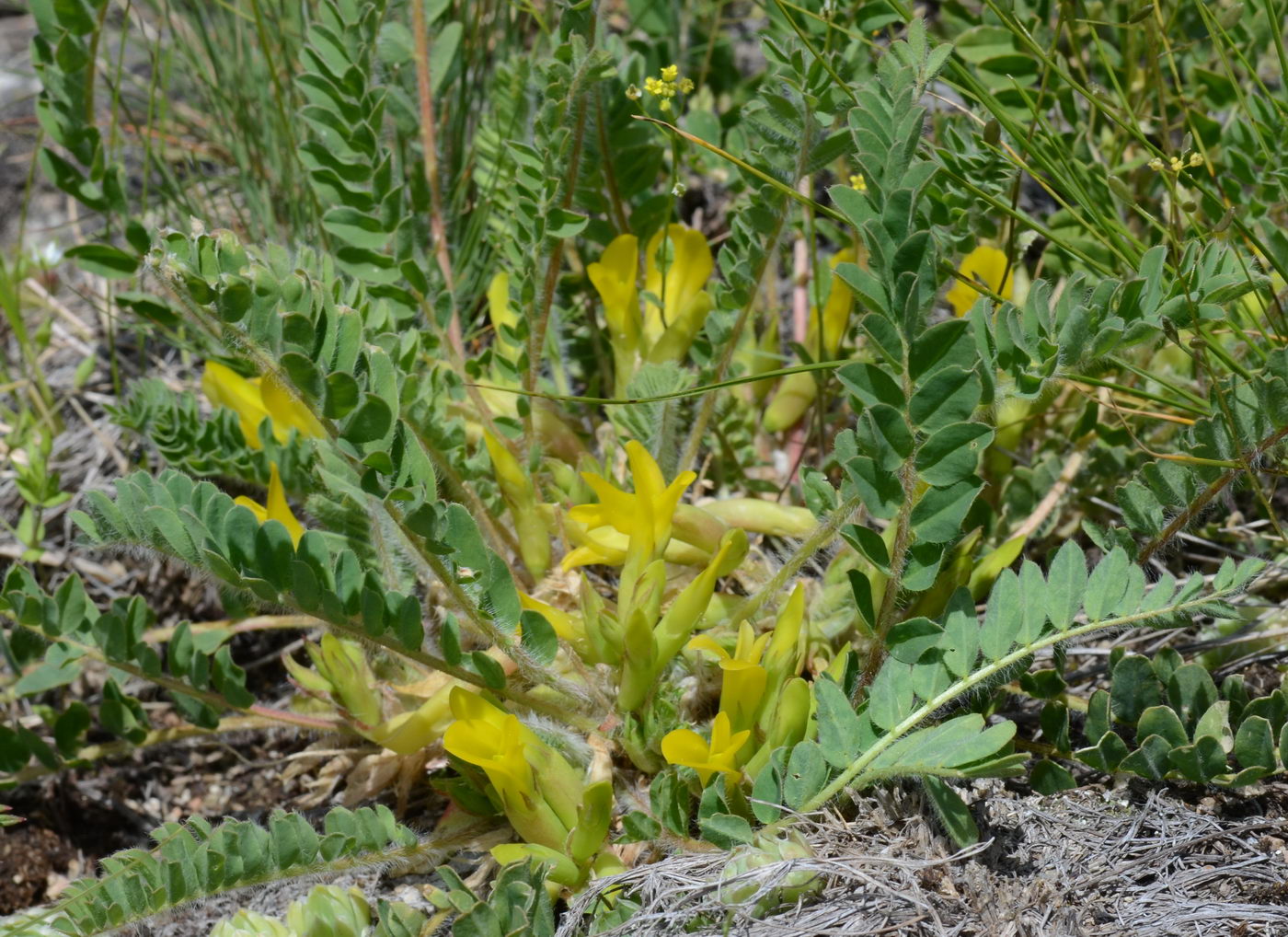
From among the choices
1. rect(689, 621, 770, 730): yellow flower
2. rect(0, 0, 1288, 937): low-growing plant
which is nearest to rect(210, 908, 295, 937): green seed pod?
rect(0, 0, 1288, 937): low-growing plant

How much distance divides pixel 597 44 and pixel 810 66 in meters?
0.38

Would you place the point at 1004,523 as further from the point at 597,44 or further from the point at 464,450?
the point at 597,44

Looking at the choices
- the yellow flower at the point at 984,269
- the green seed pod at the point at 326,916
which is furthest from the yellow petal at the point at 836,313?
the green seed pod at the point at 326,916

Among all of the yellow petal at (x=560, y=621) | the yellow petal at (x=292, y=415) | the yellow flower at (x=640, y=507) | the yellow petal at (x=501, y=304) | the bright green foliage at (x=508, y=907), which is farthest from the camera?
the yellow petal at (x=501, y=304)

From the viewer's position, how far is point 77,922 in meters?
1.51

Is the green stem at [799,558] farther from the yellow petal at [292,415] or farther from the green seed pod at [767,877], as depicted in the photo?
the yellow petal at [292,415]

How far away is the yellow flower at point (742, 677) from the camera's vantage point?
5.32ft

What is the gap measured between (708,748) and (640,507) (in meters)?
0.36

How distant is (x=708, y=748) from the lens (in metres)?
1.61

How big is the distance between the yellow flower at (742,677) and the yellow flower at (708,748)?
5cm

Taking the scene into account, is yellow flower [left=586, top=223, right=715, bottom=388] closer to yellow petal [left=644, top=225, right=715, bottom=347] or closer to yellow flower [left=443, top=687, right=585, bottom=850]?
yellow petal [left=644, top=225, right=715, bottom=347]

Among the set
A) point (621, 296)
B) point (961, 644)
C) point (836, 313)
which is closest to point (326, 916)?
point (961, 644)

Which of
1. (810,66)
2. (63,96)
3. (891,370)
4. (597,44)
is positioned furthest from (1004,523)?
(63,96)

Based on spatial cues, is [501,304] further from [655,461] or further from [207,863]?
[207,863]
